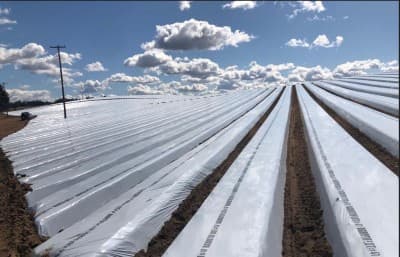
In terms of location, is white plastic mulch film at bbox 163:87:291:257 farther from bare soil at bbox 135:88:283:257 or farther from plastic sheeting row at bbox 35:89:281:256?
plastic sheeting row at bbox 35:89:281:256

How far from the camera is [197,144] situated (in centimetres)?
1022

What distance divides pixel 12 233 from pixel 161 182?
2.36 m

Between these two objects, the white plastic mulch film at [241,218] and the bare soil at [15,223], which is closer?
the white plastic mulch film at [241,218]

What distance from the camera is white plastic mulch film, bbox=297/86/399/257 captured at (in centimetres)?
324

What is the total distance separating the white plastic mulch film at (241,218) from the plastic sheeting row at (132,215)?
0.51 metres

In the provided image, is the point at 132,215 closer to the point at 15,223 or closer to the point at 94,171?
the point at 15,223

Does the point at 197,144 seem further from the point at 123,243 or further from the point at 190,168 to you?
the point at 123,243

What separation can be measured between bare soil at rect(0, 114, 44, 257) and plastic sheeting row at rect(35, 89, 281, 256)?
0.28 m

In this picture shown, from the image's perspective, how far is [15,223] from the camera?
203 inches

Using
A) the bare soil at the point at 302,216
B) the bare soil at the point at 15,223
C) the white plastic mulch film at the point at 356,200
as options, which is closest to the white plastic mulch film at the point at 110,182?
the bare soil at the point at 15,223

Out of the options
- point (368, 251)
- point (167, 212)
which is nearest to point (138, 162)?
point (167, 212)

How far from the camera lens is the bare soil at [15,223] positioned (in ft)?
14.4

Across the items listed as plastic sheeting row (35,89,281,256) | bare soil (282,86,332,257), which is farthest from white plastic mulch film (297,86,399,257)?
plastic sheeting row (35,89,281,256)

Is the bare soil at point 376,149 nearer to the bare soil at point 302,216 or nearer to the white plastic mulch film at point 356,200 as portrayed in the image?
the white plastic mulch film at point 356,200
